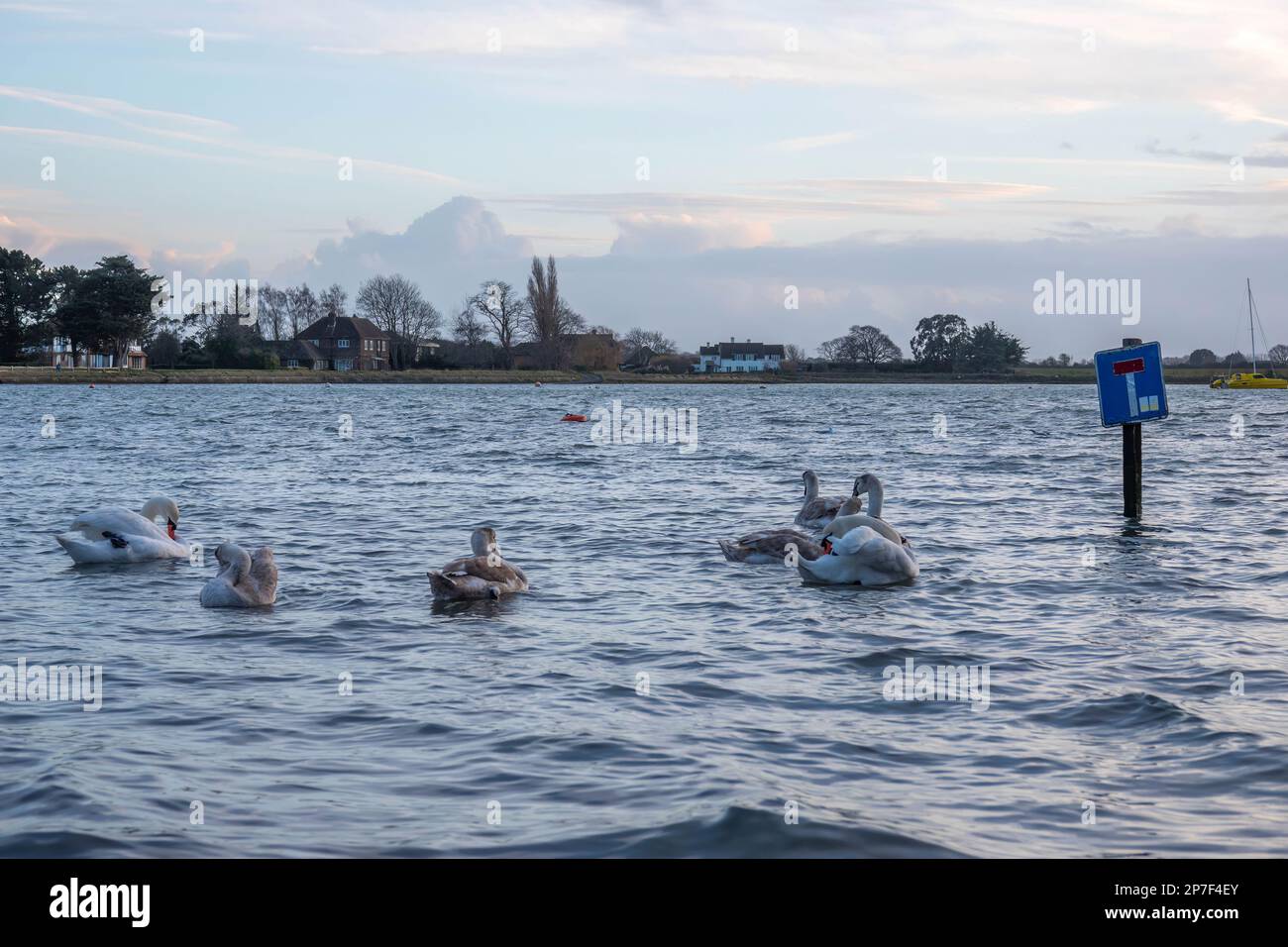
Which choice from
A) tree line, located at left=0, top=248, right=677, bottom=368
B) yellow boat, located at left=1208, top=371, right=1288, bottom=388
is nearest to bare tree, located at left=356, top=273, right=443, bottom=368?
tree line, located at left=0, top=248, right=677, bottom=368

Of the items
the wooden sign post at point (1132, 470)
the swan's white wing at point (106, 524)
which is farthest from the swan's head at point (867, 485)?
the swan's white wing at point (106, 524)

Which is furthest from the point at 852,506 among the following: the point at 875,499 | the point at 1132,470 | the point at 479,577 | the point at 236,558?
the point at 236,558

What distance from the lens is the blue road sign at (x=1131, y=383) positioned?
17953mm

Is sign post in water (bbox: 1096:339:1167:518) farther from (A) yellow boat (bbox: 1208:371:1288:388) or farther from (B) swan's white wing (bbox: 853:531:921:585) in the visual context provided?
(A) yellow boat (bbox: 1208:371:1288:388)

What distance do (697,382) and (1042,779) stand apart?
153 m

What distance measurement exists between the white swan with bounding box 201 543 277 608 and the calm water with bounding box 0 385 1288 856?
0.81 ft

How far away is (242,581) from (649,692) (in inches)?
196

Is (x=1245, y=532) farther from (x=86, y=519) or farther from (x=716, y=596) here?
(x=86, y=519)

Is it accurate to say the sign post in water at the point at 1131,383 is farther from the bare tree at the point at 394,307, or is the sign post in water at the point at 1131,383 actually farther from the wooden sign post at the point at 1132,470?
the bare tree at the point at 394,307

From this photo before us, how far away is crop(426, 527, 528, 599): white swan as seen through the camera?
12.1 metres

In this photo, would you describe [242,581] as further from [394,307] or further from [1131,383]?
[394,307]

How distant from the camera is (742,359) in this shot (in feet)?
618

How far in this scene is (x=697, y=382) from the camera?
522 ft

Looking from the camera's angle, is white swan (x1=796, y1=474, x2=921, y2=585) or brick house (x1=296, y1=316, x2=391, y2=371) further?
brick house (x1=296, y1=316, x2=391, y2=371)
